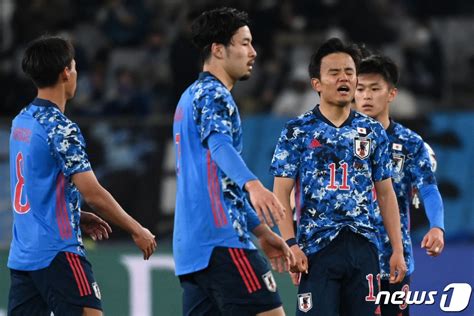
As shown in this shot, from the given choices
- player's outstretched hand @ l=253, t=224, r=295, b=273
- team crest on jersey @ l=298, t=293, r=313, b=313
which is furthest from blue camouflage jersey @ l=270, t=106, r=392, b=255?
player's outstretched hand @ l=253, t=224, r=295, b=273

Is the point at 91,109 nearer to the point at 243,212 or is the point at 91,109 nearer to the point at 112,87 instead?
the point at 112,87

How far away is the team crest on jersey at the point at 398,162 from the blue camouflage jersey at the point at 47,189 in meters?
2.19

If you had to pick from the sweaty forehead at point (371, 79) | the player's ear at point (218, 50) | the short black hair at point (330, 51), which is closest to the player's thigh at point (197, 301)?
the player's ear at point (218, 50)

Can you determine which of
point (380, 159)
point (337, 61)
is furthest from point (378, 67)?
point (380, 159)

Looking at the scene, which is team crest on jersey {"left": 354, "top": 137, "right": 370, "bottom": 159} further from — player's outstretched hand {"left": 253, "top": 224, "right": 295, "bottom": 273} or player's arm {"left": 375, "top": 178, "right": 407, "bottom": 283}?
player's outstretched hand {"left": 253, "top": 224, "right": 295, "bottom": 273}

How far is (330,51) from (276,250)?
1505mm

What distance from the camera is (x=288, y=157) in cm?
644

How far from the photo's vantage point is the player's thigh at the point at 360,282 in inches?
250

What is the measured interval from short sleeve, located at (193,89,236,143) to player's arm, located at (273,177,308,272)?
2.83ft

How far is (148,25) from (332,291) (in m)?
8.97

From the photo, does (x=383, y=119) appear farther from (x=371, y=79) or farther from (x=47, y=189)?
(x=47, y=189)

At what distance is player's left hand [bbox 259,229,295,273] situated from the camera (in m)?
5.58

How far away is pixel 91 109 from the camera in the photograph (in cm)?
1324

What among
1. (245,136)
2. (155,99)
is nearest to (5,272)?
(245,136)
